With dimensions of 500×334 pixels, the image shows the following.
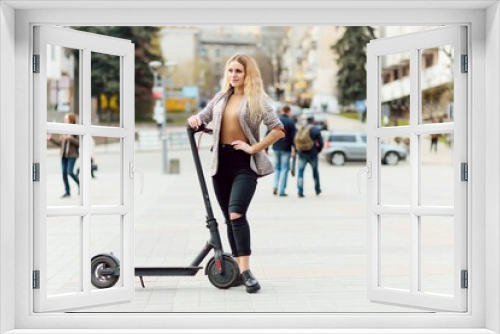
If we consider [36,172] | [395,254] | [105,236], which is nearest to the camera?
[36,172]

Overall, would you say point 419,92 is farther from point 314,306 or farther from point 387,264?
point 387,264

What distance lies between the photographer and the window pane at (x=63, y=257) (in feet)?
20.6

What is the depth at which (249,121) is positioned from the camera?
6.23 m

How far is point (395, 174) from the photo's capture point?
24.6 meters

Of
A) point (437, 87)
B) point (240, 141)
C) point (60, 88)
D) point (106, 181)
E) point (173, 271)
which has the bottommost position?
point (173, 271)

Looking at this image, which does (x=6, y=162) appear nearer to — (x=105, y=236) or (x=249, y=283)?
(x=249, y=283)

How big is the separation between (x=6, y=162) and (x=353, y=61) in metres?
Result: 55.6

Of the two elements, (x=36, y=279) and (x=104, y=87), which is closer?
(x=36, y=279)

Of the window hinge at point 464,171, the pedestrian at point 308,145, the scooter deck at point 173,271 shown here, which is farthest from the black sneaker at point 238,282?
the pedestrian at point 308,145

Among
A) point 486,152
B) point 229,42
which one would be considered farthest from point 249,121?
point 229,42

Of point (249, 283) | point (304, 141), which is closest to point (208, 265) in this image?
point (249, 283)

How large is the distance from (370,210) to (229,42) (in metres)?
133

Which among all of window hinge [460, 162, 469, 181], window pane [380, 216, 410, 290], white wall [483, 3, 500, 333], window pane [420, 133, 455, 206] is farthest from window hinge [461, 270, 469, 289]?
window pane [420, 133, 455, 206]

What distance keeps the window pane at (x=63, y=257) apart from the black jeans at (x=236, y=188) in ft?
3.54
